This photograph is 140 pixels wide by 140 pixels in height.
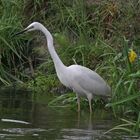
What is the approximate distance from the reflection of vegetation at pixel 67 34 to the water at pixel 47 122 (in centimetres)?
175

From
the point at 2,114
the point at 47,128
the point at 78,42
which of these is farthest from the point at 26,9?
the point at 47,128

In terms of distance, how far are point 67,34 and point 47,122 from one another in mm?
5723

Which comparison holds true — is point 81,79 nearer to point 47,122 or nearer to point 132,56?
point 132,56

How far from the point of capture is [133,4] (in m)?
15.9

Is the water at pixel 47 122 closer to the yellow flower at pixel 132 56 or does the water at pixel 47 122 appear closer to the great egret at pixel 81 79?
the great egret at pixel 81 79

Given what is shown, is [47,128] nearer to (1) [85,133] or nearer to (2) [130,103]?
(1) [85,133]

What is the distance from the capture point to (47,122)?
10.8 m

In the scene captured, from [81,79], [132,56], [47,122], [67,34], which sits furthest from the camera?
[67,34]

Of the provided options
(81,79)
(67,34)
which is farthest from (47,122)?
(67,34)

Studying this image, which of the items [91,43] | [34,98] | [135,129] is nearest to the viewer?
[135,129]

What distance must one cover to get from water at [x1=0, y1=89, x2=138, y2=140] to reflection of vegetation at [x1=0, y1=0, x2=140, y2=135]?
175 centimetres

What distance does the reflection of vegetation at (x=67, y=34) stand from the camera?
14.8 metres

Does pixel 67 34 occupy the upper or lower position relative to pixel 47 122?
upper

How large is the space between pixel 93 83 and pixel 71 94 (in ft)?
2.58
